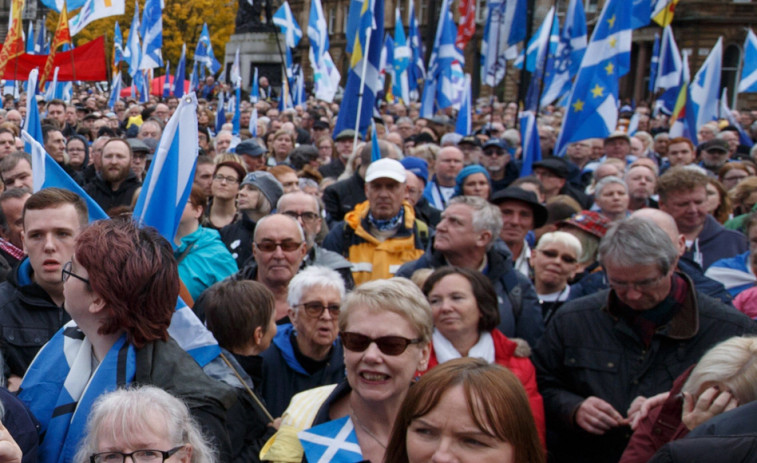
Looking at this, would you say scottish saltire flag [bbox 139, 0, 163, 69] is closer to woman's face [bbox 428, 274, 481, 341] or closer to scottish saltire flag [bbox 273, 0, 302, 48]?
scottish saltire flag [bbox 273, 0, 302, 48]

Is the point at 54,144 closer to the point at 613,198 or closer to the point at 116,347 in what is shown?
the point at 613,198

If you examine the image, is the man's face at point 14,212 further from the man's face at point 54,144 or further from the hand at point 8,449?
the man's face at point 54,144

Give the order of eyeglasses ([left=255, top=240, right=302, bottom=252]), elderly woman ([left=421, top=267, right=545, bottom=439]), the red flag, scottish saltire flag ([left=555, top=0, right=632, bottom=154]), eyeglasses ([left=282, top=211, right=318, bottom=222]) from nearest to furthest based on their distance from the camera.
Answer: elderly woman ([left=421, top=267, right=545, bottom=439]), eyeglasses ([left=255, top=240, right=302, bottom=252]), eyeglasses ([left=282, top=211, right=318, bottom=222]), scottish saltire flag ([left=555, top=0, right=632, bottom=154]), the red flag

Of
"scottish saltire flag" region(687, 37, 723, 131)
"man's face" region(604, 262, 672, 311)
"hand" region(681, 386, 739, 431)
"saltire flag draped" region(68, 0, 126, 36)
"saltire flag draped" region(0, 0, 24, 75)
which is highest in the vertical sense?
"saltire flag draped" region(68, 0, 126, 36)

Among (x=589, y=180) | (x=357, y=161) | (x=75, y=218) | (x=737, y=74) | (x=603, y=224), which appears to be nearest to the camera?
(x=75, y=218)

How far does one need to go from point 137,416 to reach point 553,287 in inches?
128

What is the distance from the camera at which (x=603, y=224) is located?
5.78m

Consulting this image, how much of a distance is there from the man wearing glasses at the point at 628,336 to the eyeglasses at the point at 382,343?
1.12 m

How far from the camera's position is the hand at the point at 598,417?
3.63 metres

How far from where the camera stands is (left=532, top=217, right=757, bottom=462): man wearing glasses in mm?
3639

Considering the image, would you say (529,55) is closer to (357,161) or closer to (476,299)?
(357,161)

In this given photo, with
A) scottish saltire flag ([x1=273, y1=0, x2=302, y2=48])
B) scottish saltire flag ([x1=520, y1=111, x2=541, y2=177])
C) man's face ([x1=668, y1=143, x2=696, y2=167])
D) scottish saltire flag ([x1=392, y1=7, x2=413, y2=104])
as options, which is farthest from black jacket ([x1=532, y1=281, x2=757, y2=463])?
scottish saltire flag ([x1=392, y1=7, x2=413, y2=104])

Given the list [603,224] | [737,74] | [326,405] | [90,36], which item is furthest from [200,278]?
[90,36]

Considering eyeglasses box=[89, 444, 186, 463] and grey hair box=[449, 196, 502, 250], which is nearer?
eyeglasses box=[89, 444, 186, 463]
